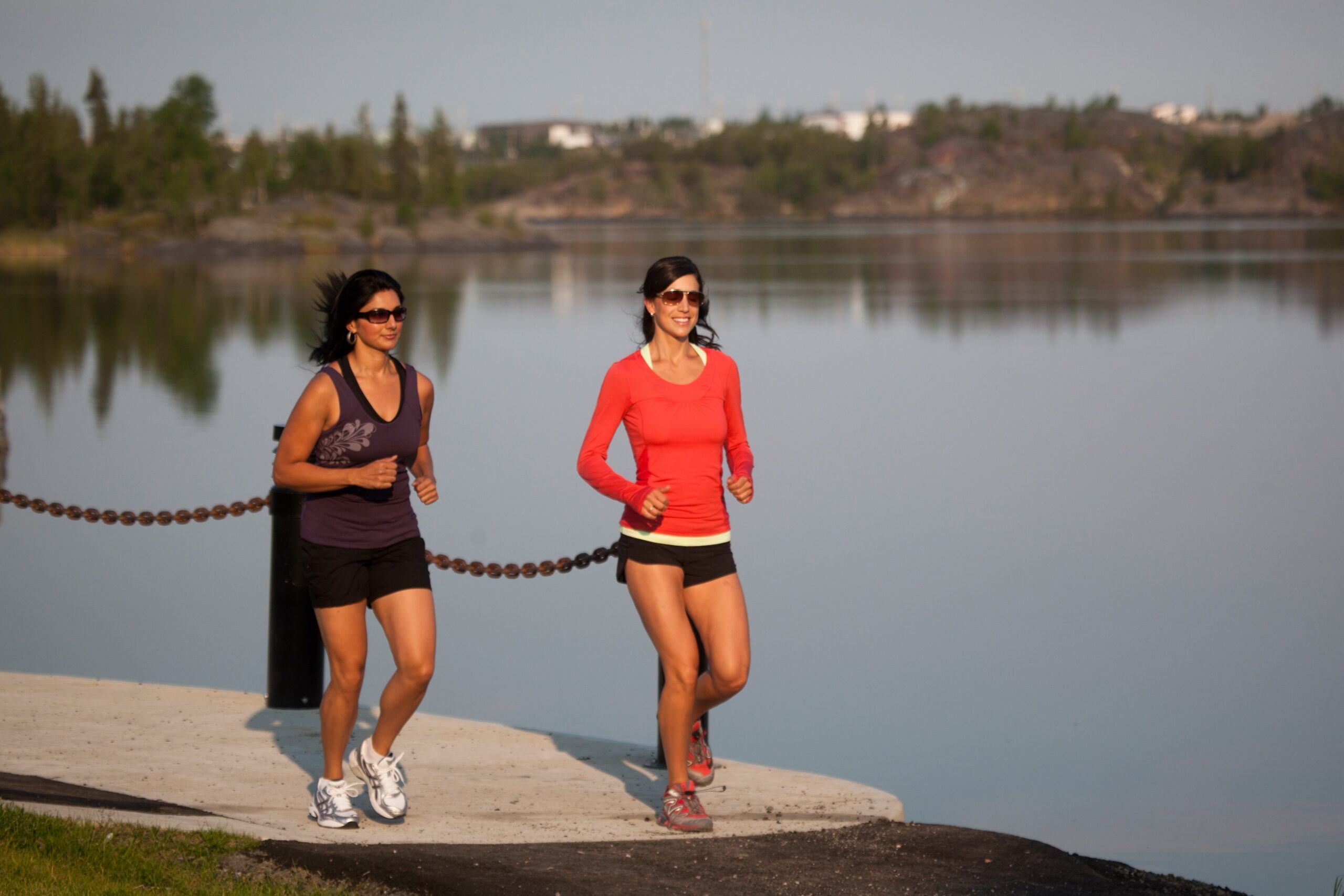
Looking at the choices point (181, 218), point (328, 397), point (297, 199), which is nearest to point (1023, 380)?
point (328, 397)

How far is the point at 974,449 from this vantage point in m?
18.7

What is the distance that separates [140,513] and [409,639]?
2.39 meters

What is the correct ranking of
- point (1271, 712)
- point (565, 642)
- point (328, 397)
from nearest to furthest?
point (328, 397), point (1271, 712), point (565, 642)

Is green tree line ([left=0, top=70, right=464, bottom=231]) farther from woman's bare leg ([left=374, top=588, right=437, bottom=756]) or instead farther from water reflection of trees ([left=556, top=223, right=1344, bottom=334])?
woman's bare leg ([left=374, top=588, right=437, bottom=756])

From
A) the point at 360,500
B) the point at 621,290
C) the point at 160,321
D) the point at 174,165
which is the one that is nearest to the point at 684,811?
the point at 360,500

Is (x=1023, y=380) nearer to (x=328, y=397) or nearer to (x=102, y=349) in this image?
(x=102, y=349)

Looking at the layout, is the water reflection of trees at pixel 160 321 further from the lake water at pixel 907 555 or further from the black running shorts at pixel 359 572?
the black running shorts at pixel 359 572

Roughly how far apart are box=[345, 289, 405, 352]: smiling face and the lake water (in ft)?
8.94

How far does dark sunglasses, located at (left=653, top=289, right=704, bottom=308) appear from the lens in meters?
5.78

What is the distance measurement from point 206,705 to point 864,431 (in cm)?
1318

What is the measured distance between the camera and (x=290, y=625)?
7.50 metres

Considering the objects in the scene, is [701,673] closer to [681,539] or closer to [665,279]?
[681,539]

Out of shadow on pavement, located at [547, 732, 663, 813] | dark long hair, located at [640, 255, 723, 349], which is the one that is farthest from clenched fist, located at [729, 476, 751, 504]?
shadow on pavement, located at [547, 732, 663, 813]

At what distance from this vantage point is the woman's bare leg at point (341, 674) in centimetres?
562
